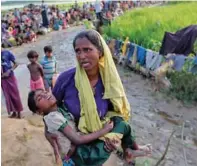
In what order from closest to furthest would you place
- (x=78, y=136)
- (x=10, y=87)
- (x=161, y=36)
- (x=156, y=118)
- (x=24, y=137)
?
1. (x=78, y=136)
2. (x=24, y=137)
3. (x=10, y=87)
4. (x=156, y=118)
5. (x=161, y=36)

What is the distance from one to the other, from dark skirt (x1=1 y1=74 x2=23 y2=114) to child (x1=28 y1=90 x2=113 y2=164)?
397cm

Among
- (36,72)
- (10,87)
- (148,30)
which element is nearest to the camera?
(36,72)

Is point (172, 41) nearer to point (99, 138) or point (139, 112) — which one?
point (139, 112)

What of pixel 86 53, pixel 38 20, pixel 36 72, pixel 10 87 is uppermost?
pixel 86 53

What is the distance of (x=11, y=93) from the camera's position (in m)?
6.43

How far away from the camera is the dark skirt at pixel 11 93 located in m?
6.35

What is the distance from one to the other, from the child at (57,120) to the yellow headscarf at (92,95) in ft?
0.18

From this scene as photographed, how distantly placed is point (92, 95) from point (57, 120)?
0.26 m

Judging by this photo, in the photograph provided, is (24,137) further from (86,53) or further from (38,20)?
(38,20)

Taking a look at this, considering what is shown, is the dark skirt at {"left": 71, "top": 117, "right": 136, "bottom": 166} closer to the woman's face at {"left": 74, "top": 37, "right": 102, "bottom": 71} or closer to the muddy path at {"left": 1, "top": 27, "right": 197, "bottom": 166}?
the woman's face at {"left": 74, "top": 37, "right": 102, "bottom": 71}

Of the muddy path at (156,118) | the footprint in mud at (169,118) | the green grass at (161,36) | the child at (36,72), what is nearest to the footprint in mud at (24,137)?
the muddy path at (156,118)

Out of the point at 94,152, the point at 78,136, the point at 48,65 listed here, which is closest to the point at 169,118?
the point at 48,65

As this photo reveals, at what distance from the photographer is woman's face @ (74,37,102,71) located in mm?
2422

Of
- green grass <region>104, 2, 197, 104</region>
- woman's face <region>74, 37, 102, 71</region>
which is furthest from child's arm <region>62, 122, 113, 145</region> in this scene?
green grass <region>104, 2, 197, 104</region>
